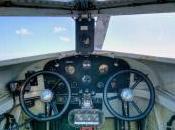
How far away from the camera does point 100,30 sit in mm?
4207

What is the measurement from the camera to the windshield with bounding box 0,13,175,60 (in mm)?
3853

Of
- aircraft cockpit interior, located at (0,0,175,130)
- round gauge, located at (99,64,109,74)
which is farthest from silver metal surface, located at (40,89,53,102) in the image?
round gauge, located at (99,64,109,74)

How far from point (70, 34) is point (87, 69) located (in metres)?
0.82

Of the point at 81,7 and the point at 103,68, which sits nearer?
the point at 81,7

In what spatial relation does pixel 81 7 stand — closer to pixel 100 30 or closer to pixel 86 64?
pixel 100 30

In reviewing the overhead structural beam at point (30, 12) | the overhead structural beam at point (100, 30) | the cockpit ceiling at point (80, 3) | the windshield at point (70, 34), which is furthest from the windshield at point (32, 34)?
the cockpit ceiling at point (80, 3)

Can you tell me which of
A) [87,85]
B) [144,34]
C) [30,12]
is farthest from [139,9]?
[87,85]

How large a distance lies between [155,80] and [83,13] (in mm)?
1852

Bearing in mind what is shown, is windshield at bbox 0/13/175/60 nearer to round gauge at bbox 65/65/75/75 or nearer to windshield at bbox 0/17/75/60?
windshield at bbox 0/17/75/60

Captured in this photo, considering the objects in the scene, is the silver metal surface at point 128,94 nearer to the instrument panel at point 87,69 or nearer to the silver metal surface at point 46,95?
the instrument panel at point 87,69

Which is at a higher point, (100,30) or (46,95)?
(100,30)

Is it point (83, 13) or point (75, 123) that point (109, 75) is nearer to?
point (75, 123)

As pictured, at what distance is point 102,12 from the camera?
12.2 ft

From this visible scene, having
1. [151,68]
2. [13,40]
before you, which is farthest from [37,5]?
[151,68]
